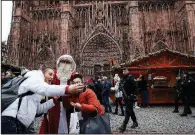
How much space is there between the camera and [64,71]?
2.60 metres

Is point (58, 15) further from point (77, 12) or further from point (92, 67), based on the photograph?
point (92, 67)

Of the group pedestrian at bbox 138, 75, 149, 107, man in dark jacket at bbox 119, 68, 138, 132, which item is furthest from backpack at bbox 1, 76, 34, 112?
pedestrian at bbox 138, 75, 149, 107

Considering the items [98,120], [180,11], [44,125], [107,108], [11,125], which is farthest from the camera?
[180,11]

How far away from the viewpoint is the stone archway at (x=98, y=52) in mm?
22922

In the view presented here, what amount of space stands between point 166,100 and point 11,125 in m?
9.95

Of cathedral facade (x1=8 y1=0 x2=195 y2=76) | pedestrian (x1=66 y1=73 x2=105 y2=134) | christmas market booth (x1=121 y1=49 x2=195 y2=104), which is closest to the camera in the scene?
pedestrian (x1=66 y1=73 x2=105 y2=134)

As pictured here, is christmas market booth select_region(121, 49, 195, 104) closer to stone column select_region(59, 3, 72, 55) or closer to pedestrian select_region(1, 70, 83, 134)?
pedestrian select_region(1, 70, 83, 134)

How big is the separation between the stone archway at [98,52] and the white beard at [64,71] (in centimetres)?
2003

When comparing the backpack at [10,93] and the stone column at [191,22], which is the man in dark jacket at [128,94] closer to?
the backpack at [10,93]

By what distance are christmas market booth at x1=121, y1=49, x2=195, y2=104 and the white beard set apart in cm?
893

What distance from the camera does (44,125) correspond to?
8.98 ft

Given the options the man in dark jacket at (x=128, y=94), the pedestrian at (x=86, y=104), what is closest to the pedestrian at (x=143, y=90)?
the man in dark jacket at (x=128, y=94)

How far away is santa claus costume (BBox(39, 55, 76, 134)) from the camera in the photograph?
2.58 meters

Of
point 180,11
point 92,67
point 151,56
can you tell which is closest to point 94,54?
point 92,67
